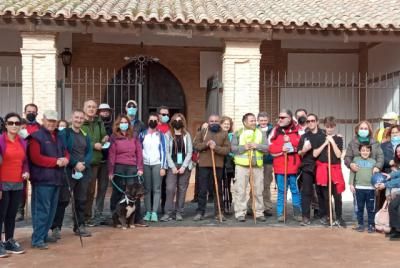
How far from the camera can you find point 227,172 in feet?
31.7

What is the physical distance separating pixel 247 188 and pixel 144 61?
5948 mm

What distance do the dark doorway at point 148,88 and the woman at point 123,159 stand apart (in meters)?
5.34

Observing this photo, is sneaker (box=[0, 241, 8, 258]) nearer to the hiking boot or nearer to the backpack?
the hiking boot

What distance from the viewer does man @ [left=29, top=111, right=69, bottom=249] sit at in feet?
22.8

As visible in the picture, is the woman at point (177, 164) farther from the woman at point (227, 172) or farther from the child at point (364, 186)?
the child at point (364, 186)

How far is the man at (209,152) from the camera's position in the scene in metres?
9.07

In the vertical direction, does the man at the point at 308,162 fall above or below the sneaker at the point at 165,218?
above

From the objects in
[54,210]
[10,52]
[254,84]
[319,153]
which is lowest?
[54,210]

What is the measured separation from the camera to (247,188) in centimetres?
938

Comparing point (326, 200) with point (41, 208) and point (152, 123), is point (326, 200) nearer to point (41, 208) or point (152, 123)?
point (152, 123)

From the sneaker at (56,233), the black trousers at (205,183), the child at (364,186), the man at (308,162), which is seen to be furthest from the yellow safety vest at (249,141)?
the sneaker at (56,233)

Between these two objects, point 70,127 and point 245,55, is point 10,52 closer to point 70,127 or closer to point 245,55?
point 245,55

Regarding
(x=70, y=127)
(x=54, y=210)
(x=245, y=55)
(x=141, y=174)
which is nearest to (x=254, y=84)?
(x=245, y=55)

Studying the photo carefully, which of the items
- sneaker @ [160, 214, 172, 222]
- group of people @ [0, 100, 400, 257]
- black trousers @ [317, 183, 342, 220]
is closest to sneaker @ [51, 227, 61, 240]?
group of people @ [0, 100, 400, 257]
